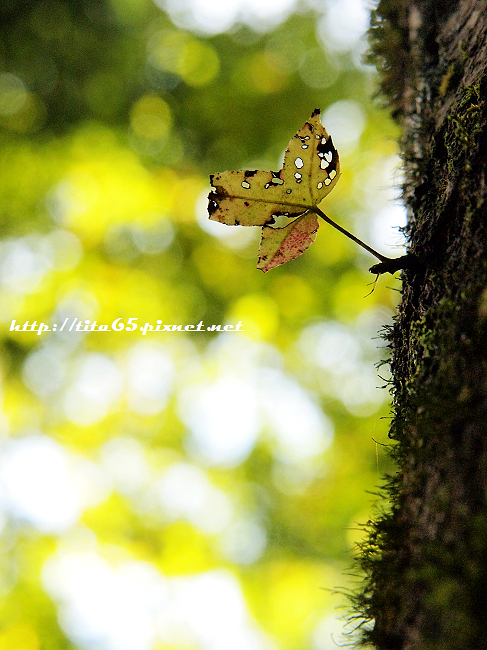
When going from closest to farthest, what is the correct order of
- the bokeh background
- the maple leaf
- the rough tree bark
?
the rough tree bark < the maple leaf < the bokeh background

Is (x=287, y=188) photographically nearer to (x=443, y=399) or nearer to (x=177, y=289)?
(x=443, y=399)

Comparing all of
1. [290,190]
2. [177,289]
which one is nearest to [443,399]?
[290,190]

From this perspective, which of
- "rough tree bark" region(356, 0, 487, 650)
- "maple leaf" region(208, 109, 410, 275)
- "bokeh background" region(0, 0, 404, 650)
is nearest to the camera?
"rough tree bark" region(356, 0, 487, 650)

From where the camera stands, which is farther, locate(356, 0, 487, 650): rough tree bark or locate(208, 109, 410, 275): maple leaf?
locate(208, 109, 410, 275): maple leaf

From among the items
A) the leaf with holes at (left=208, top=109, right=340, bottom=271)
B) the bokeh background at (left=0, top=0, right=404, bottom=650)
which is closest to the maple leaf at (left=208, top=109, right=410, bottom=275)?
the leaf with holes at (left=208, top=109, right=340, bottom=271)

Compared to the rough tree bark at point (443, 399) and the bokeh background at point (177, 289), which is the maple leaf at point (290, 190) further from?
the bokeh background at point (177, 289)

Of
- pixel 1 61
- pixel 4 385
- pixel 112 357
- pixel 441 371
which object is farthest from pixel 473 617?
pixel 1 61

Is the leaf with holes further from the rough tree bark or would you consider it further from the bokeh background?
the bokeh background
